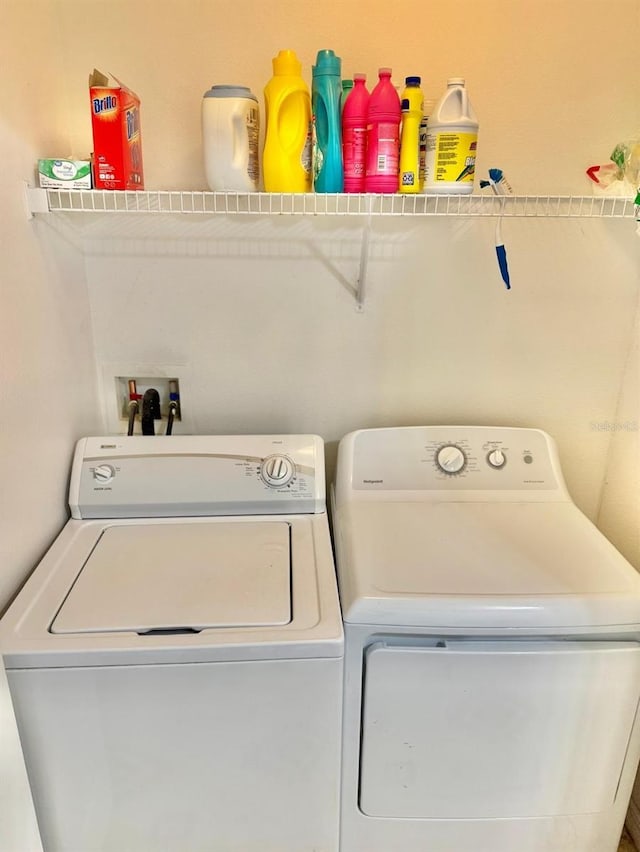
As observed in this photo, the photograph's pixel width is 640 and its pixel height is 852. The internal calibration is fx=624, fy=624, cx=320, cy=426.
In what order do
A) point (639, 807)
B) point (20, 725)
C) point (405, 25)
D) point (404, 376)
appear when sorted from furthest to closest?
point (404, 376) < point (639, 807) < point (405, 25) < point (20, 725)

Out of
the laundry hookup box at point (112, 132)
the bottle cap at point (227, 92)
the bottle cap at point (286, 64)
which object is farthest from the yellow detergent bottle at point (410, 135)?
the laundry hookup box at point (112, 132)

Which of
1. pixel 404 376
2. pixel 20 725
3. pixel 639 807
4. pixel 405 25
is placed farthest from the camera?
pixel 404 376

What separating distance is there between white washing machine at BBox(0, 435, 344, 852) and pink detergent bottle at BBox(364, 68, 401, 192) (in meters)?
0.90

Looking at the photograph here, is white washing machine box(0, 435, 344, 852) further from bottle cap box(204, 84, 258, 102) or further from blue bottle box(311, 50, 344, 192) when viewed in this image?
bottle cap box(204, 84, 258, 102)

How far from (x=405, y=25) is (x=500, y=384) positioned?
1.01 m

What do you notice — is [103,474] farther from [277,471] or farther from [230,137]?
[230,137]

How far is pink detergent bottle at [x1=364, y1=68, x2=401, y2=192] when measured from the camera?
1424 millimetres

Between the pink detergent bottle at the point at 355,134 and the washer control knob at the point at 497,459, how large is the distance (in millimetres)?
Result: 815

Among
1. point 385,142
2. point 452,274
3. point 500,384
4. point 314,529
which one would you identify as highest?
point 385,142

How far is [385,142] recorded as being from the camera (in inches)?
56.5

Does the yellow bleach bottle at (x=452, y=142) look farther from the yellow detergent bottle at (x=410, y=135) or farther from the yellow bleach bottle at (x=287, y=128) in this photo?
the yellow bleach bottle at (x=287, y=128)

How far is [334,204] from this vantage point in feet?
5.56

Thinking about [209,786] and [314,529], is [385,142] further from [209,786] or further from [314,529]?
[209,786]

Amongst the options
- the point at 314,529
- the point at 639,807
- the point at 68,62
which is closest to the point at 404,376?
the point at 314,529
